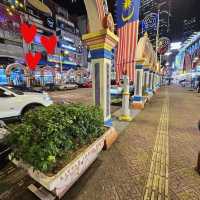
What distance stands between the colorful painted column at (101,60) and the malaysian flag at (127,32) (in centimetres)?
243

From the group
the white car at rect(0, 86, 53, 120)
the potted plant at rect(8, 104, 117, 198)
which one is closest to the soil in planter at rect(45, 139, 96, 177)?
the potted plant at rect(8, 104, 117, 198)

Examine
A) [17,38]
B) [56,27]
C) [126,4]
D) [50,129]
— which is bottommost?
[50,129]

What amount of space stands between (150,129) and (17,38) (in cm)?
1949

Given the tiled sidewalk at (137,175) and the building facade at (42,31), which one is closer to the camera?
the tiled sidewalk at (137,175)

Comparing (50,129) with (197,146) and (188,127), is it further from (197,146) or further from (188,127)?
(188,127)

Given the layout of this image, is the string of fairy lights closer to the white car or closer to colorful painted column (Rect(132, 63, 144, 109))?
the white car

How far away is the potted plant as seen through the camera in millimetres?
1306

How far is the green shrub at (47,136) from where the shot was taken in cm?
131

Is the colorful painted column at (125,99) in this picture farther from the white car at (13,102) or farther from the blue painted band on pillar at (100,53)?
the white car at (13,102)

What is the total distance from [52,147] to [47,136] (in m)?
0.13

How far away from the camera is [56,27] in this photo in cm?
2230

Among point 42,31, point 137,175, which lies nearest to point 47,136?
point 137,175

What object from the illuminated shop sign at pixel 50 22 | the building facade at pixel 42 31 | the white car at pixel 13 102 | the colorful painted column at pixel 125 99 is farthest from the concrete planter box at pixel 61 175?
the illuminated shop sign at pixel 50 22

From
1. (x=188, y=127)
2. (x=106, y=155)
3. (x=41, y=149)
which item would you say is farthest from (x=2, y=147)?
(x=188, y=127)
